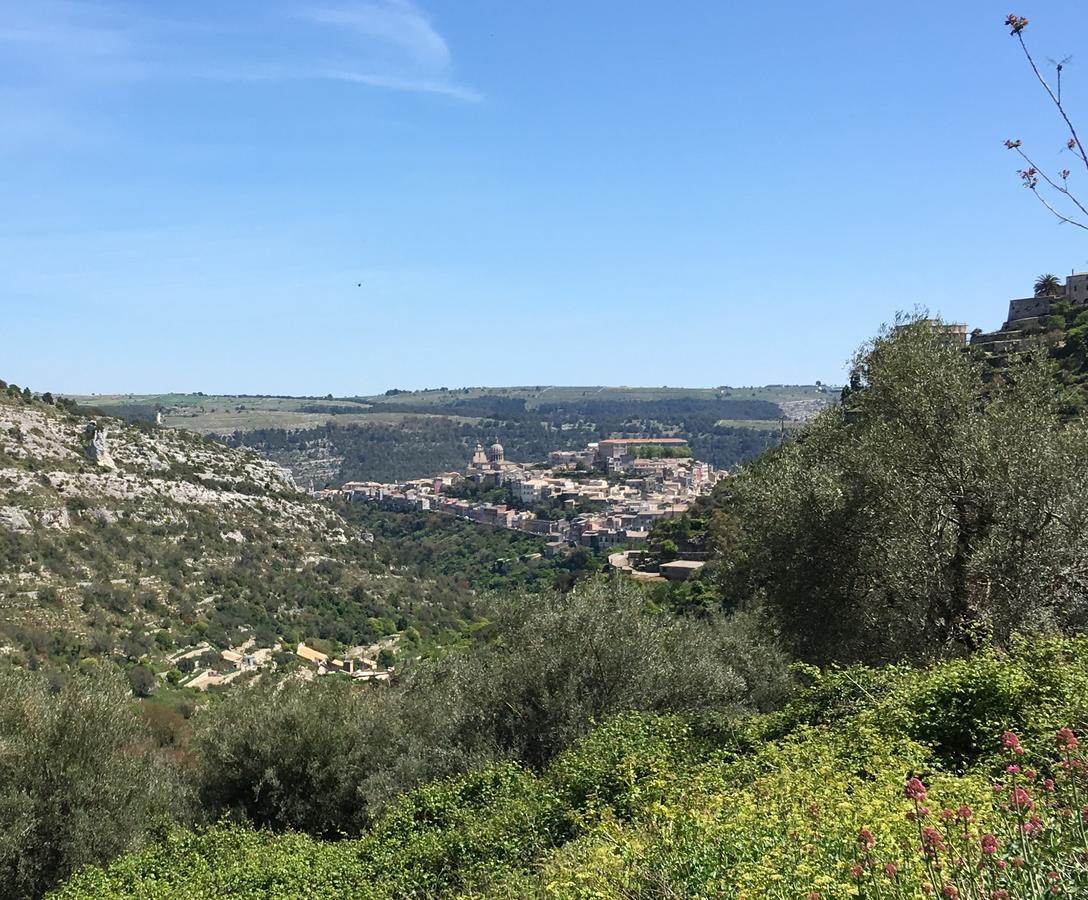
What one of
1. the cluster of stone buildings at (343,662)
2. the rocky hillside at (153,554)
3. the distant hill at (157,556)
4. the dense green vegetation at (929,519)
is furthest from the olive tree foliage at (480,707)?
the cluster of stone buildings at (343,662)

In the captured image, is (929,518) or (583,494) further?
(583,494)

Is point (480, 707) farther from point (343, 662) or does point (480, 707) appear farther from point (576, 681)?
point (343, 662)

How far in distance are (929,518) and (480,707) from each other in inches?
Result: 350

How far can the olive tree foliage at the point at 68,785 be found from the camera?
13047 mm

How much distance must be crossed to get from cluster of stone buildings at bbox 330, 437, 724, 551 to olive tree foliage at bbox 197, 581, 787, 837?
8516cm

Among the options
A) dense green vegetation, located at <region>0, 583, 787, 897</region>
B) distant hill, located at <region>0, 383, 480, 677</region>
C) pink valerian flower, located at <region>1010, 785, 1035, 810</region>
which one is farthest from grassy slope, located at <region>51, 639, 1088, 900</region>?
distant hill, located at <region>0, 383, 480, 677</region>

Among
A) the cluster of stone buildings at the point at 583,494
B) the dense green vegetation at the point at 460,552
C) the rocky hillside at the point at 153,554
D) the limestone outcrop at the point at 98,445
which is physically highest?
the limestone outcrop at the point at 98,445

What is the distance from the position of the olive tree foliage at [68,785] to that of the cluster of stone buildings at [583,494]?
3499 inches

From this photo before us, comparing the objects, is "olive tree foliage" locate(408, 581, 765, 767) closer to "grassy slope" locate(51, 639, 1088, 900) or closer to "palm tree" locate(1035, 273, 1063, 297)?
"grassy slope" locate(51, 639, 1088, 900)

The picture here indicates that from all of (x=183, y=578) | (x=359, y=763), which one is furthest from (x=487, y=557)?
(x=359, y=763)

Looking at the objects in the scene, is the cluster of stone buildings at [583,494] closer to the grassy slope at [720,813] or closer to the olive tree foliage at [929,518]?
the olive tree foliage at [929,518]

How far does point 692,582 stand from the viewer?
4528 centimetres

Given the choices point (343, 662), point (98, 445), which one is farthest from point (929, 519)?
point (98, 445)

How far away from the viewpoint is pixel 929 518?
13.2 meters
